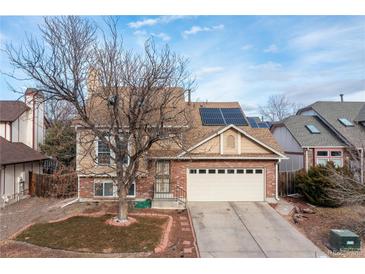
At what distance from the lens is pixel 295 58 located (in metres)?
13.6

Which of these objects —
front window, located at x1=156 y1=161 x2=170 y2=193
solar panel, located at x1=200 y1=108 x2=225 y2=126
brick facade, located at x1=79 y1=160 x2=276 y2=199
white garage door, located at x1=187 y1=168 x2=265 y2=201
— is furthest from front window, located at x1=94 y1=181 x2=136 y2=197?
solar panel, located at x1=200 y1=108 x2=225 y2=126

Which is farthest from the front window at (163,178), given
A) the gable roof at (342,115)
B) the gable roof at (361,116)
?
the gable roof at (361,116)

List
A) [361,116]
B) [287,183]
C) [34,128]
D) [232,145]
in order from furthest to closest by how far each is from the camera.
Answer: [34,128] → [361,116] → [287,183] → [232,145]

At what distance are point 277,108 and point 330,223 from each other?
138ft

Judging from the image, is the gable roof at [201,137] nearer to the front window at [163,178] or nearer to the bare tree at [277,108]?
the front window at [163,178]

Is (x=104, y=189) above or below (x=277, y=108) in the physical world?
below

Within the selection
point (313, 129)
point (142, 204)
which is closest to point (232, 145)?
point (142, 204)

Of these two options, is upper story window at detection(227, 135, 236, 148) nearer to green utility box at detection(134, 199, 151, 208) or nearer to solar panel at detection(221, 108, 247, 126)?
solar panel at detection(221, 108, 247, 126)

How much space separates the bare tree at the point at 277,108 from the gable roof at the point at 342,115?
27035 millimetres

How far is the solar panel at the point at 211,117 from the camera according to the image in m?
16.7

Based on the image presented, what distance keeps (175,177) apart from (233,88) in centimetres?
796

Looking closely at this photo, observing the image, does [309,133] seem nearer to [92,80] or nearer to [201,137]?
[201,137]

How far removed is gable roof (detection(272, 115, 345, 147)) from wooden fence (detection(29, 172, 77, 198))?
51.2 feet

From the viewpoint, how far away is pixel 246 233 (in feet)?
33.0
